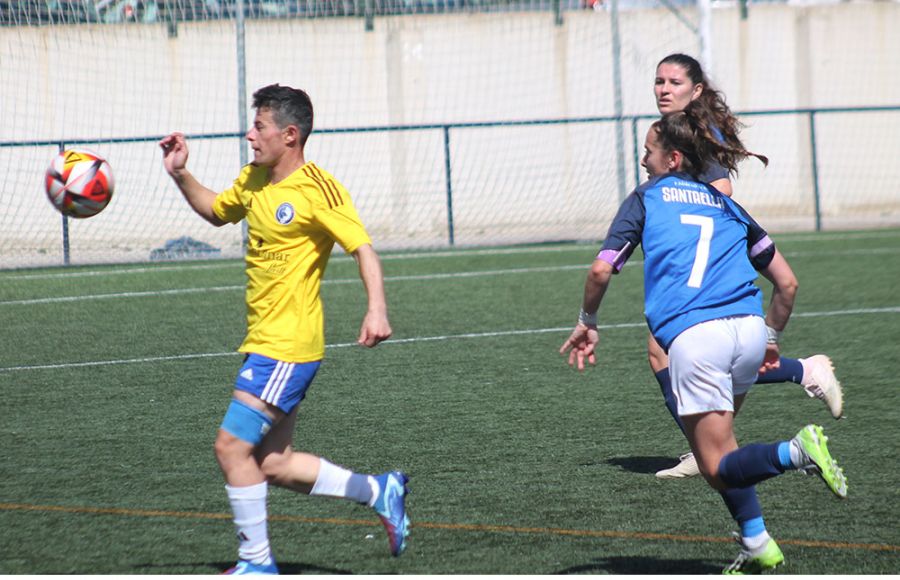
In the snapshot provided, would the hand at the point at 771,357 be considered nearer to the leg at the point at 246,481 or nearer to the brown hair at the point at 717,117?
the brown hair at the point at 717,117

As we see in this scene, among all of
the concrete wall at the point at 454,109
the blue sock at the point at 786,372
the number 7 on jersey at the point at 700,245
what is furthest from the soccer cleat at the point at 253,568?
the concrete wall at the point at 454,109

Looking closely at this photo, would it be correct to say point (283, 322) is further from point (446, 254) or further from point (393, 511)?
point (446, 254)

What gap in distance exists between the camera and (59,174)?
5.89 m

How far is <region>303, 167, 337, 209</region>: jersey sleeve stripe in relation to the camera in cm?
451

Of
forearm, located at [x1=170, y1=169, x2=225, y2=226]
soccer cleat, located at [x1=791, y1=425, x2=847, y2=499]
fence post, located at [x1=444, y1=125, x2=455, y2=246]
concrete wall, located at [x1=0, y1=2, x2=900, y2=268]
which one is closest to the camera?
soccer cleat, located at [x1=791, y1=425, x2=847, y2=499]

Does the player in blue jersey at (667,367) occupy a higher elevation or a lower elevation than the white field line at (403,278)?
higher

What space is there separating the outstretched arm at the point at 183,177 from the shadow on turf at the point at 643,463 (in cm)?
235

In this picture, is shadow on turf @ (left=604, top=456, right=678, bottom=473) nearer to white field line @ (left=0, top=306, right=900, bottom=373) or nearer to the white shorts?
the white shorts

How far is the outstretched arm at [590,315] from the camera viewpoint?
4488 mm

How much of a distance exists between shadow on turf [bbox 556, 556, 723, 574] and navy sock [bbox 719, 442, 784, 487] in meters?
0.39

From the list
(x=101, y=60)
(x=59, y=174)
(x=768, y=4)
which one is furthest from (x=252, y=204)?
(x=768, y=4)

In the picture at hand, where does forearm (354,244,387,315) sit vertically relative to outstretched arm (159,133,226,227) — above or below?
below

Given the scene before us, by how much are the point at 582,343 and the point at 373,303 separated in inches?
33.4

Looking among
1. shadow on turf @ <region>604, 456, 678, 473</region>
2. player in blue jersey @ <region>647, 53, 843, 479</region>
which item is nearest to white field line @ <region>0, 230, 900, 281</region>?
shadow on turf @ <region>604, 456, 678, 473</region>
